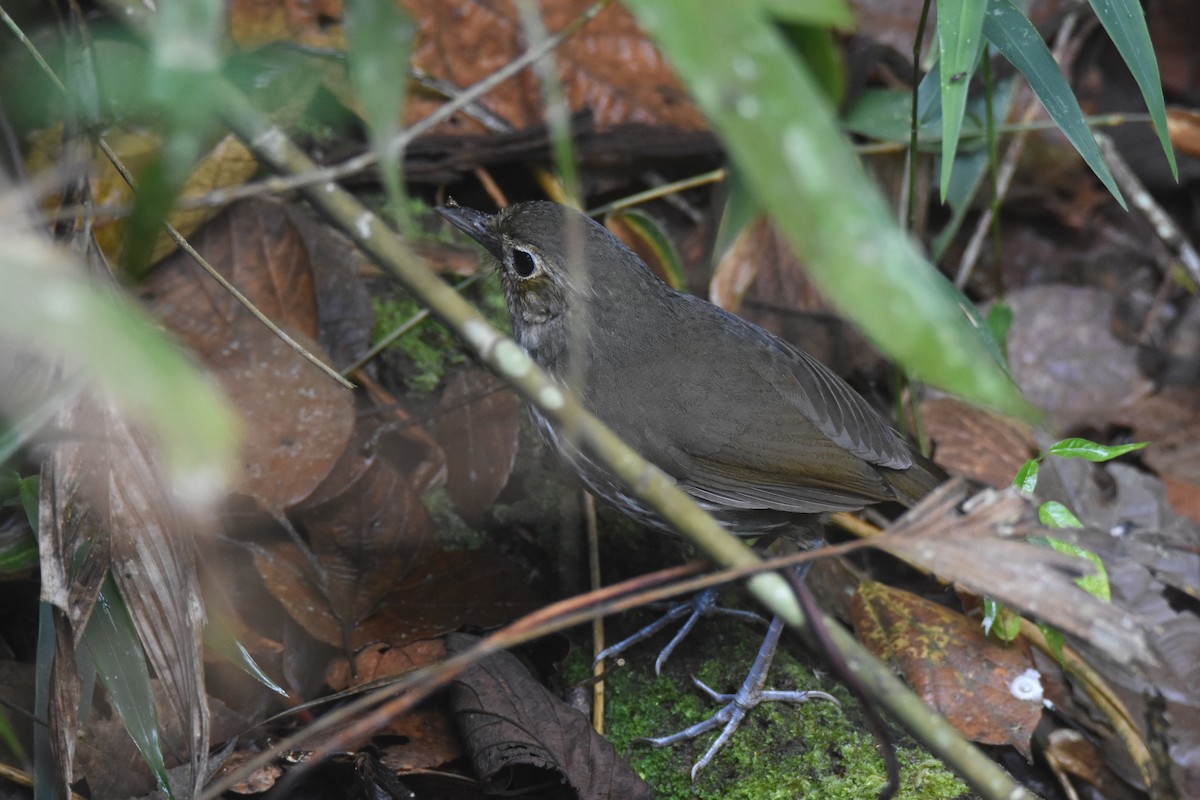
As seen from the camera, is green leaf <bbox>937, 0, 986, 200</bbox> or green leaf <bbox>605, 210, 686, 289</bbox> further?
green leaf <bbox>605, 210, 686, 289</bbox>

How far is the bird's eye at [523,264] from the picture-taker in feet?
9.79

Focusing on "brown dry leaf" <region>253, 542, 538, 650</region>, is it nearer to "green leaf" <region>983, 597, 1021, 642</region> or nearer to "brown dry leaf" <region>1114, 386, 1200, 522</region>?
"green leaf" <region>983, 597, 1021, 642</region>

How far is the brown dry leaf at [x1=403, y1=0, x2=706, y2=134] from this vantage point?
13.3ft

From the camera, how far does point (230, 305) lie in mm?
3281

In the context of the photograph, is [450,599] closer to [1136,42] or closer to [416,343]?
[416,343]

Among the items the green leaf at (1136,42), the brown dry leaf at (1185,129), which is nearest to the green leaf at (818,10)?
the green leaf at (1136,42)

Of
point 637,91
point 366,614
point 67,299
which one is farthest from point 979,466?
point 67,299

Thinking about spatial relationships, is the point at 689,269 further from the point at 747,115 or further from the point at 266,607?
the point at 747,115

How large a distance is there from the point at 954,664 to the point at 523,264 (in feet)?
5.46

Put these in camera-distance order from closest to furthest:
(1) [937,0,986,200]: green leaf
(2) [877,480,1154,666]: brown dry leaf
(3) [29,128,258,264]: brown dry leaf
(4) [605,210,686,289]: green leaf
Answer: (2) [877,480,1154,666]: brown dry leaf → (1) [937,0,986,200]: green leaf → (3) [29,128,258,264]: brown dry leaf → (4) [605,210,686,289]: green leaf

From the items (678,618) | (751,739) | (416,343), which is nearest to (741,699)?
(751,739)

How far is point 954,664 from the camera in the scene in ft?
9.87

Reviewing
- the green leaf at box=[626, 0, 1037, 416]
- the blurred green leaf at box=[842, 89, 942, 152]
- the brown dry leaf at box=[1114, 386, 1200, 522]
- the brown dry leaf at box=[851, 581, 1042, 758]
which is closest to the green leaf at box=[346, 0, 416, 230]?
the green leaf at box=[626, 0, 1037, 416]

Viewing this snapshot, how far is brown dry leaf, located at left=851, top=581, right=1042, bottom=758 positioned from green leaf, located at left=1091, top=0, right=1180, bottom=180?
146 cm
